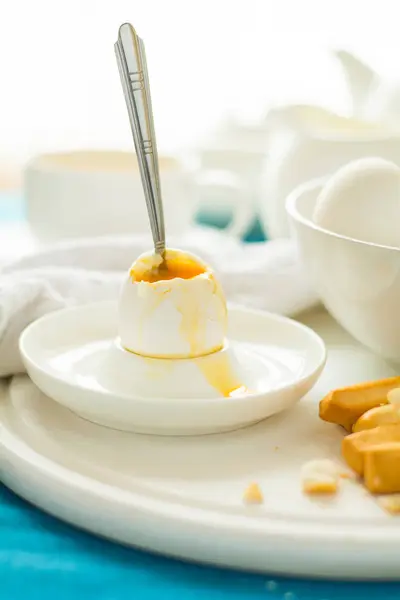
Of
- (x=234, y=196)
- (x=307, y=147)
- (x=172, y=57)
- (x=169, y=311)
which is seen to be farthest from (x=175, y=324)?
(x=172, y=57)

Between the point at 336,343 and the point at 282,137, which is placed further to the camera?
the point at 282,137

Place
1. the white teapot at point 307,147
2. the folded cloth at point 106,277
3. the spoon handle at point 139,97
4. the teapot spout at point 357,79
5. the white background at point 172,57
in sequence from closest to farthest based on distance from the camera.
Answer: the spoon handle at point 139,97, the folded cloth at point 106,277, the white teapot at point 307,147, the teapot spout at point 357,79, the white background at point 172,57

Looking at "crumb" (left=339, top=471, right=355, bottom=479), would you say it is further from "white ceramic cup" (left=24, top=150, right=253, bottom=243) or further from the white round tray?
"white ceramic cup" (left=24, top=150, right=253, bottom=243)

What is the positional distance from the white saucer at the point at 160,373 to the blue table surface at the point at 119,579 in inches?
3.0

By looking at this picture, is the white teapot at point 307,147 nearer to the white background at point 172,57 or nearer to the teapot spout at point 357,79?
the teapot spout at point 357,79

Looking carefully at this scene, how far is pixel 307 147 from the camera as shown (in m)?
0.88

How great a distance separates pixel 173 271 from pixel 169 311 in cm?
3

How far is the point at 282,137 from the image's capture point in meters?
0.91

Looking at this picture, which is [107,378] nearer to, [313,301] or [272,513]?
[272,513]

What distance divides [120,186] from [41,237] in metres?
0.11

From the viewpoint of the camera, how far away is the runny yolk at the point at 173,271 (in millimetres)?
510

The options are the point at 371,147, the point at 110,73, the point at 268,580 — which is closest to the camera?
the point at 268,580

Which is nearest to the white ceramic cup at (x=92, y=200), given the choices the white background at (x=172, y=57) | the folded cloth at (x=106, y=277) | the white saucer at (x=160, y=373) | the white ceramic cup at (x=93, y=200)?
the white ceramic cup at (x=93, y=200)

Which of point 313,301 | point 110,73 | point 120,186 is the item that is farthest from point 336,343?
point 110,73
